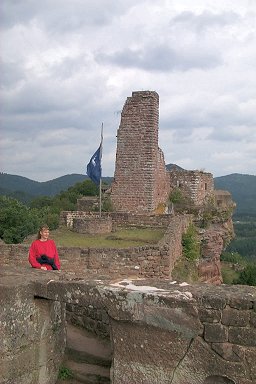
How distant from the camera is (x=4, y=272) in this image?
553 cm

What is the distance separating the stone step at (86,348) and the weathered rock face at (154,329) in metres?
0.75

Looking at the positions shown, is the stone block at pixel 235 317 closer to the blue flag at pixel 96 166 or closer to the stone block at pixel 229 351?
the stone block at pixel 229 351

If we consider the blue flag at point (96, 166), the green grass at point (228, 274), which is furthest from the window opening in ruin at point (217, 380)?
the green grass at point (228, 274)

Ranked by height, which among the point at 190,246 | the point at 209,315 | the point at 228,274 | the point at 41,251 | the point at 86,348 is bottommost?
the point at 228,274

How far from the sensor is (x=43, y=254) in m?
6.49

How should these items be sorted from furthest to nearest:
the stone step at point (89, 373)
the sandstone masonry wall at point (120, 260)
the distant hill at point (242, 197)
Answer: the distant hill at point (242, 197) < the sandstone masonry wall at point (120, 260) < the stone step at point (89, 373)

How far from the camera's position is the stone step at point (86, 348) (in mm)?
5602

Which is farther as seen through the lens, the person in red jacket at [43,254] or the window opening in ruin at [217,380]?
the person in red jacket at [43,254]

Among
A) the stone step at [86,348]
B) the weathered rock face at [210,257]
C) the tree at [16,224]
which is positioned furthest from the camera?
the tree at [16,224]

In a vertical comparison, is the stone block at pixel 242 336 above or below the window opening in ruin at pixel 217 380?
above

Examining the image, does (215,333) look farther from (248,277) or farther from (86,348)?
(248,277)

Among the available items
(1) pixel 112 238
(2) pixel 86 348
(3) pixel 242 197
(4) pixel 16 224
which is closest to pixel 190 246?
(1) pixel 112 238

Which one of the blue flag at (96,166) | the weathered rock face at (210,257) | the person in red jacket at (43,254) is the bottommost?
the weathered rock face at (210,257)

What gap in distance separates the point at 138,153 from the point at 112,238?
6.96m
